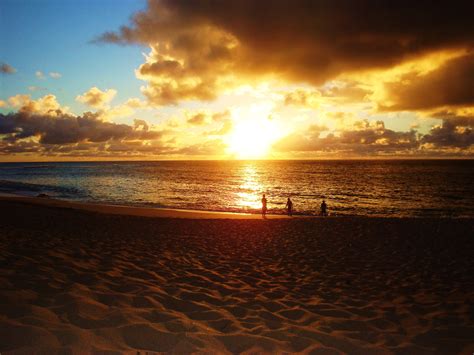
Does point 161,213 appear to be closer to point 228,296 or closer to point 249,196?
point 228,296

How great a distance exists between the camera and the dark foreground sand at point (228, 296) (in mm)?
3930

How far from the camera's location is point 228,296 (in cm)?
598

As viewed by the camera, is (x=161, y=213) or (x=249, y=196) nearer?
(x=161, y=213)

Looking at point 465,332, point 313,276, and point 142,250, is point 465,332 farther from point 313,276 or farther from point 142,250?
point 142,250

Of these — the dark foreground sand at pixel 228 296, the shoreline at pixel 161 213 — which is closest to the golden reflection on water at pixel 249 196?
the shoreline at pixel 161 213

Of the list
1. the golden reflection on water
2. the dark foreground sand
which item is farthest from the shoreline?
the dark foreground sand

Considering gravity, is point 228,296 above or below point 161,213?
above

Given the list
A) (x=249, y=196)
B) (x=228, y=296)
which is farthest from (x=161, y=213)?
(x=249, y=196)

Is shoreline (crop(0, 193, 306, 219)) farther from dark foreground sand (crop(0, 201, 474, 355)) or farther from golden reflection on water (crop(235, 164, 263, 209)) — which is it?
dark foreground sand (crop(0, 201, 474, 355))

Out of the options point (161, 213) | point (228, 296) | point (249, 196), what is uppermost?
point (228, 296)

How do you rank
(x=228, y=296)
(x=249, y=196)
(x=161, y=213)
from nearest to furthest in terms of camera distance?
(x=228, y=296) → (x=161, y=213) → (x=249, y=196)

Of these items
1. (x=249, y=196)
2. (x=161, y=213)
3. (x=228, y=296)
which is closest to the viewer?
(x=228, y=296)

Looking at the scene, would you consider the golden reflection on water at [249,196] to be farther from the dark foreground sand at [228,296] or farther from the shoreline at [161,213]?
the dark foreground sand at [228,296]

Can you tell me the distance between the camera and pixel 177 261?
8516mm
